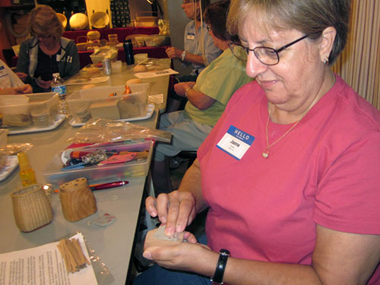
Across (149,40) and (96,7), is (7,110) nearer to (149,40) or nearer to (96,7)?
(149,40)

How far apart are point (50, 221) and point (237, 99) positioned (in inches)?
29.3

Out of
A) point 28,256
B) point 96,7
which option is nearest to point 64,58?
point 28,256

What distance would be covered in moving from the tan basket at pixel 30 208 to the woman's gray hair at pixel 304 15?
2.48 ft

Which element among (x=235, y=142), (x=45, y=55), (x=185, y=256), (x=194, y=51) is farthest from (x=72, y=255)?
(x=194, y=51)

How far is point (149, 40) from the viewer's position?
4.87 metres

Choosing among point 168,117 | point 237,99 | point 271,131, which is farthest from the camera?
point 168,117

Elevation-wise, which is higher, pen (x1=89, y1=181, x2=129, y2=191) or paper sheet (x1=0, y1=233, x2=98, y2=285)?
pen (x1=89, y1=181, x2=129, y2=191)

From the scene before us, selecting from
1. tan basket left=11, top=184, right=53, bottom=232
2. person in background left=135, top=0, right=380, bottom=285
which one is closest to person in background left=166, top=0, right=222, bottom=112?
person in background left=135, top=0, right=380, bottom=285

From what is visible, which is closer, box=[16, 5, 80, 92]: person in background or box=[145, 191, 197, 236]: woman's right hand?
box=[145, 191, 197, 236]: woman's right hand

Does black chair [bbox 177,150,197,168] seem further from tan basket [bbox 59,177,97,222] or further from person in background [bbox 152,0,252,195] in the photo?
tan basket [bbox 59,177,97,222]

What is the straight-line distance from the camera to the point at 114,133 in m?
1.35

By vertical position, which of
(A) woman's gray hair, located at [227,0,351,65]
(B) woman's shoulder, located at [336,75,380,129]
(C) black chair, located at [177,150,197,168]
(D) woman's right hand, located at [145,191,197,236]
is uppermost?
(A) woman's gray hair, located at [227,0,351,65]

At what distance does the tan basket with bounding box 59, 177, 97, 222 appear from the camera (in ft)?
2.94

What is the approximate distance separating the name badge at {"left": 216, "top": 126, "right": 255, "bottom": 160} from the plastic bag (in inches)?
13.6
